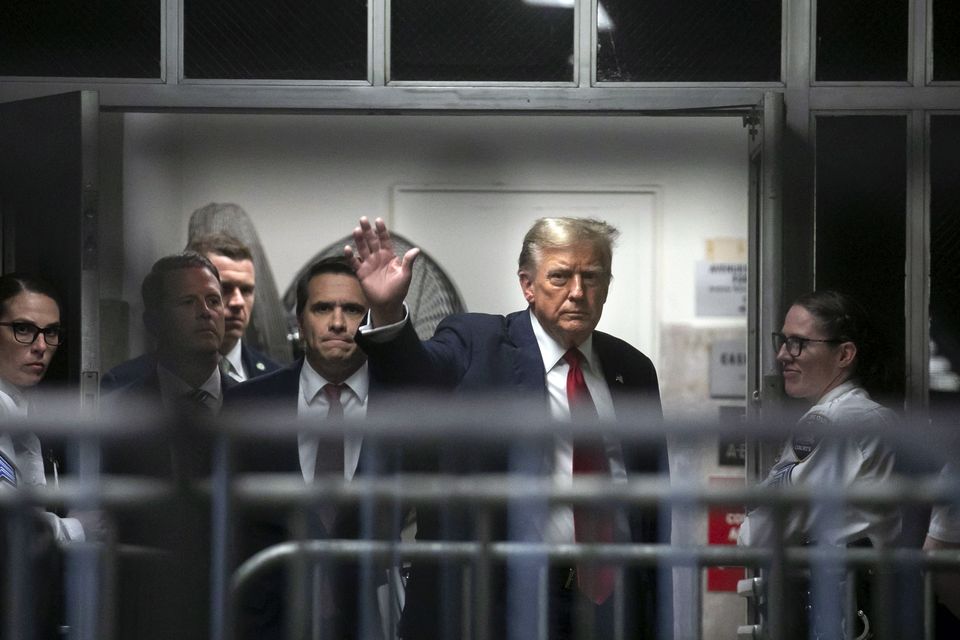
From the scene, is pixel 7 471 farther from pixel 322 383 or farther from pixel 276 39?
pixel 276 39

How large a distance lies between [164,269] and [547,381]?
4.89 ft

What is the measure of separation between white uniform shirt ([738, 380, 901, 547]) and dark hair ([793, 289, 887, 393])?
0.12 m

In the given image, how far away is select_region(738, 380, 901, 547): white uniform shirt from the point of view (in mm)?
2467


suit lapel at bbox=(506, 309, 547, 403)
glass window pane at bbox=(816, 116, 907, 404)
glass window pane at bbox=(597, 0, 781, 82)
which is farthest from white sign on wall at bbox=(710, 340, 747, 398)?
suit lapel at bbox=(506, 309, 547, 403)

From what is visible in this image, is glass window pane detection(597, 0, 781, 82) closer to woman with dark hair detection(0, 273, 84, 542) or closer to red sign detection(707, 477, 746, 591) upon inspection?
red sign detection(707, 477, 746, 591)

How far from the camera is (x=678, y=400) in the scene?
19.8 ft

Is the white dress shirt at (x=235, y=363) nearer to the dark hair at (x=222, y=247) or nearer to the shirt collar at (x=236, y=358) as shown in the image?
the shirt collar at (x=236, y=358)

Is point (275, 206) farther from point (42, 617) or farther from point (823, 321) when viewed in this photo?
point (42, 617)

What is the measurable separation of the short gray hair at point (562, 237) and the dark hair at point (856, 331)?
2.21ft

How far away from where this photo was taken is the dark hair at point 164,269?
466 cm

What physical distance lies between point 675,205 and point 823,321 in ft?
6.10

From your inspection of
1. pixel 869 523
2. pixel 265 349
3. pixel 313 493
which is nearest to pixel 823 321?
pixel 869 523

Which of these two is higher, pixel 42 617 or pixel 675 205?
pixel 675 205

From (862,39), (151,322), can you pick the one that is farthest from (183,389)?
(862,39)
